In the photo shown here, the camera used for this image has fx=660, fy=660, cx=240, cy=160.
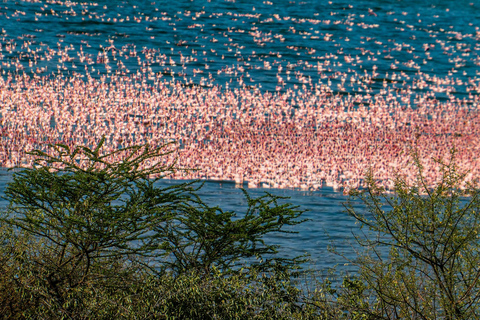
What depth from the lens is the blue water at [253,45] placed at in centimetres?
3825

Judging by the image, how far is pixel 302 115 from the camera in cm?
3002

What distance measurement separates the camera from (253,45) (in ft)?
178

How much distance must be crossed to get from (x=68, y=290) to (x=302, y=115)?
23.1 m

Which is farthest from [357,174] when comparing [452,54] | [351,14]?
[351,14]

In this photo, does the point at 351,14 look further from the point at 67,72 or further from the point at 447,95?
the point at 67,72

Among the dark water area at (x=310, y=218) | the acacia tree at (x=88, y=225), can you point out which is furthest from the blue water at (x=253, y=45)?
the acacia tree at (x=88, y=225)

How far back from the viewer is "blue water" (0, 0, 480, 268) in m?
38.2

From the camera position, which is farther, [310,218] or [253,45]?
[253,45]

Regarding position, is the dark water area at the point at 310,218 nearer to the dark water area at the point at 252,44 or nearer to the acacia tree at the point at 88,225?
the acacia tree at the point at 88,225

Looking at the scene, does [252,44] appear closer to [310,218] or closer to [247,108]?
[247,108]

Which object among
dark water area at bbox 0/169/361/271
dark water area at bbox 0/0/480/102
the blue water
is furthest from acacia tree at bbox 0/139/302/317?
dark water area at bbox 0/0/480/102

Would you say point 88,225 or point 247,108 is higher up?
point 88,225

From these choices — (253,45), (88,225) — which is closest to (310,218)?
(88,225)

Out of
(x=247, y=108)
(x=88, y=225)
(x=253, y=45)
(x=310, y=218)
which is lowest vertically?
(x=253, y=45)
